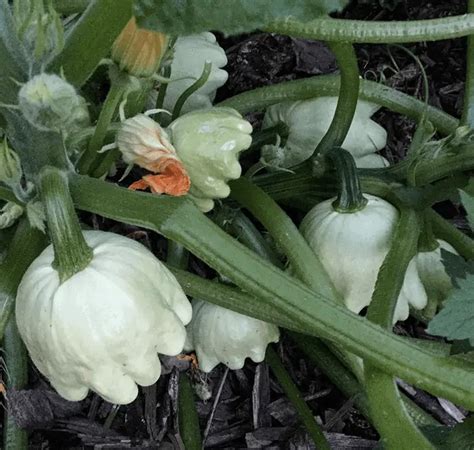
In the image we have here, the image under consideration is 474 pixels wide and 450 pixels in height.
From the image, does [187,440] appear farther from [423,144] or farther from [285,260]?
[423,144]

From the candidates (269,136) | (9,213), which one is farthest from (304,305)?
(269,136)

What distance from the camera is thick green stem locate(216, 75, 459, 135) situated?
1.65m

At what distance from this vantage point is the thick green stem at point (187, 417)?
5.31 feet

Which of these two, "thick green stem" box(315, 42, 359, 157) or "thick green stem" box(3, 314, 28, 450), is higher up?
"thick green stem" box(315, 42, 359, 157)

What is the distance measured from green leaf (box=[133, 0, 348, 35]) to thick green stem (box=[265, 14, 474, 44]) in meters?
0.43

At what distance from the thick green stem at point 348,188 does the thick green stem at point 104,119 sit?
0.41 metres

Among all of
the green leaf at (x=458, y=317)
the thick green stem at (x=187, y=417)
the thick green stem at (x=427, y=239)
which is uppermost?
the green leaf at (x=458, y=317)

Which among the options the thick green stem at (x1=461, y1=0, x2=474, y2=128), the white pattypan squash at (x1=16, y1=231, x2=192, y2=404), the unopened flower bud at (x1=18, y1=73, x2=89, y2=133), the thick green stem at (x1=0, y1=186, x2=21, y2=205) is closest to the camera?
the unopened flower bud at (x1=18, y1=73, x2=89, y2=133)

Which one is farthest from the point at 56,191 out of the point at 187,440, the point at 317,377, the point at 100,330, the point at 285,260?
the point at 317,377

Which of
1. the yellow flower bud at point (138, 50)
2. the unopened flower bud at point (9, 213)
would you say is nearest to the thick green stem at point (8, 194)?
the unopened flower bud at point (9, 213)

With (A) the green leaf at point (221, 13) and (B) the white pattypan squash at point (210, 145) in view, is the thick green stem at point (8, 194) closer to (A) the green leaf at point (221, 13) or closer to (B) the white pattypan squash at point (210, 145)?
(B) the white pattypan squash at point (210, 145)

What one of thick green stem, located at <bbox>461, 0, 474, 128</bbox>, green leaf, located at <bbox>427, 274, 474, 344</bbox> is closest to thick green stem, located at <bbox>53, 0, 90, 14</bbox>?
thick green stem, located at <bbox>461, 0, 474, 128</bbox>

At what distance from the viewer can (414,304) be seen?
4.76ft

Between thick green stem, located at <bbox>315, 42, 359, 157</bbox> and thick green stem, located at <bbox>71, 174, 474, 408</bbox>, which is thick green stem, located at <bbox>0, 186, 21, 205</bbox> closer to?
thick green stem, located at <bbox>71, 174, 474, 408</bbox>
